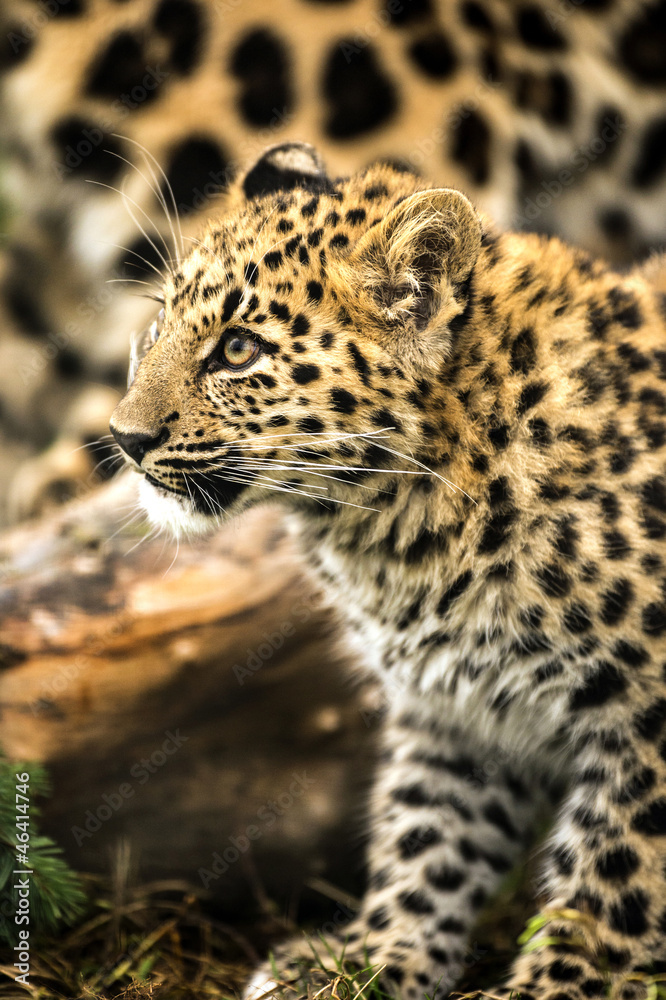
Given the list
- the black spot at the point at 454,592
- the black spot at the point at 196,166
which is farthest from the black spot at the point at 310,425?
the black spot at the point at 196,166

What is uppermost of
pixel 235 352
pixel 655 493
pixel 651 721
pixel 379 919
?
pixel 235 352

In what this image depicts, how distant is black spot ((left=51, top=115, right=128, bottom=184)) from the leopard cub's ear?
2.83 m

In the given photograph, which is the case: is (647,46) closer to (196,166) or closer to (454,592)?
(196,166)

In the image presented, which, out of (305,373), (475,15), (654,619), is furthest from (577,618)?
(475,15)

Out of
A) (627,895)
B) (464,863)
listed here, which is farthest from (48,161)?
(627,895)

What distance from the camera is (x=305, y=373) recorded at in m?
3.58

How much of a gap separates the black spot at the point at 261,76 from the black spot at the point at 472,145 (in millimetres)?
900

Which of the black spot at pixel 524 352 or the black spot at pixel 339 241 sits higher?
the black spot at pixel 339 241

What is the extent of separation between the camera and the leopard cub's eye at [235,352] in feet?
12.0

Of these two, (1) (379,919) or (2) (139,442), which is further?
(1) (379,919)

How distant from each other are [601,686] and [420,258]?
149cm

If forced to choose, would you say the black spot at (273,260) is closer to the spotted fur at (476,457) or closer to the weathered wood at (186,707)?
the spotted fur at (476,457)

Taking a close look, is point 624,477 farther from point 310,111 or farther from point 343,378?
point 310,111

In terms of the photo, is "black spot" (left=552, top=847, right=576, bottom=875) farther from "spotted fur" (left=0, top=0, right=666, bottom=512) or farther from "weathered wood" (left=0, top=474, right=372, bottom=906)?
"spotted fur" (left=0, top=0, right=666, bottom=512)
